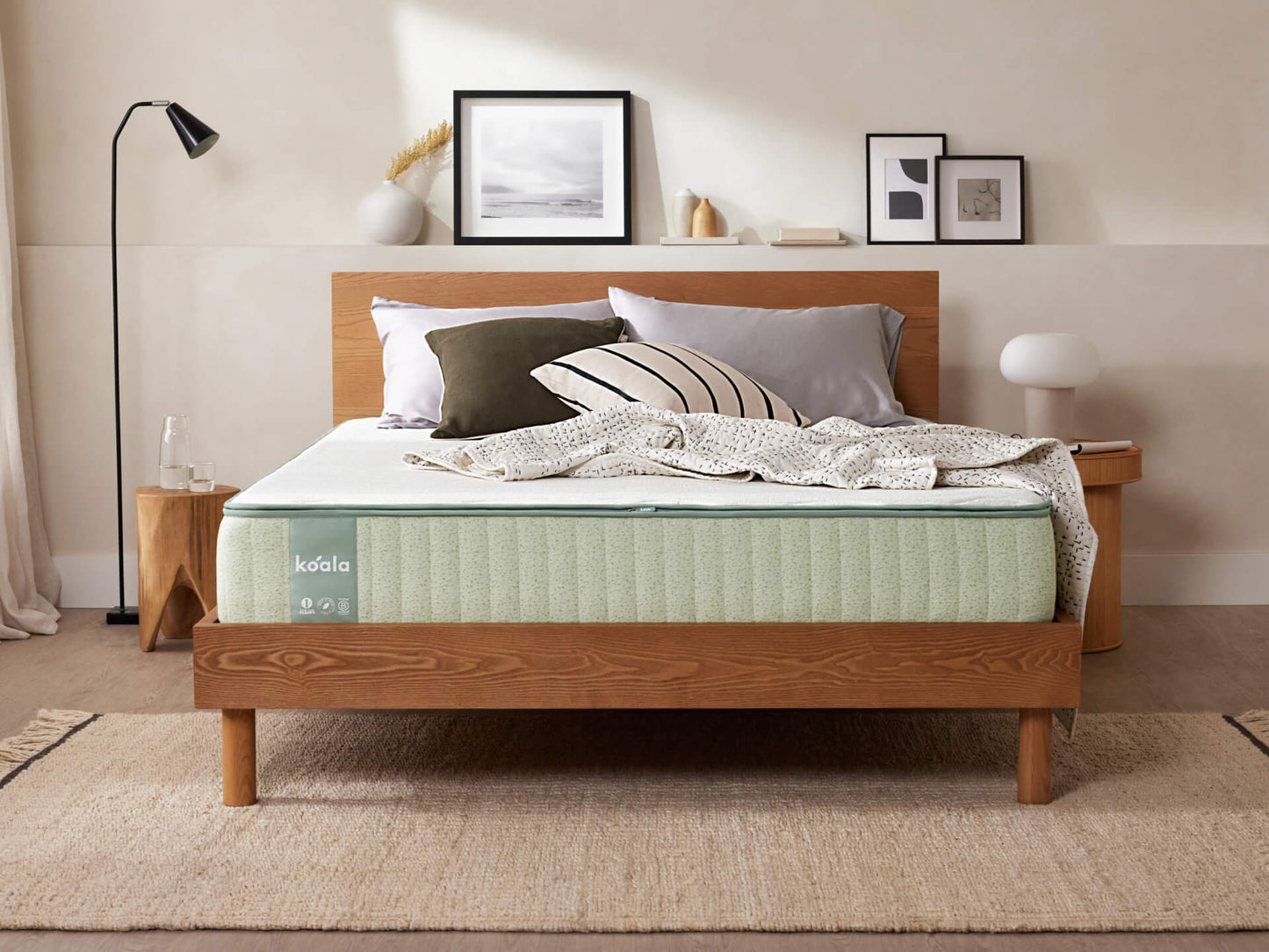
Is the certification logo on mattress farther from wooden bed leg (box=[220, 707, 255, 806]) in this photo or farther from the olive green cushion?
the olive green cushion

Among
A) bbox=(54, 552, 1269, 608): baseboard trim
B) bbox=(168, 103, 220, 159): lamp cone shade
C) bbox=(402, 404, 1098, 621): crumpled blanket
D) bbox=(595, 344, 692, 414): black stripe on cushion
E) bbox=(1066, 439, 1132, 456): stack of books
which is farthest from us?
bbox=(54, 552, 1269, 608): baseboard trim

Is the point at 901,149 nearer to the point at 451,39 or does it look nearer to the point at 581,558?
the point at 451,39

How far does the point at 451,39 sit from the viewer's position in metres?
3.73

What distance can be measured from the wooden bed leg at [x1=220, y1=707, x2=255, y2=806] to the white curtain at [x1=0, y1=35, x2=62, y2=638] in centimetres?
162

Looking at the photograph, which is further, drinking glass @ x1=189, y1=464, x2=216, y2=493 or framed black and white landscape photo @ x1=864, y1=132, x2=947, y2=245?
framed black and white landscape photo @ x1=864, y1=132, x2=947, y2=245

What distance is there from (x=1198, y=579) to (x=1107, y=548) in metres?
0.75

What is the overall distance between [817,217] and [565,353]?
1.21 m

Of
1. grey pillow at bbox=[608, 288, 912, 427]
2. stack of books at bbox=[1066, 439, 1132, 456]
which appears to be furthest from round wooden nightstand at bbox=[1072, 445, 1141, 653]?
grey pillow at bbox=[608, 288, 912, 427]

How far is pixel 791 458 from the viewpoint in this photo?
7.38ft

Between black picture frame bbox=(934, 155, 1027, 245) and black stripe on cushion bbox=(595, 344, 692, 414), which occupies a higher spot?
black picture frame bbox=(934, 155, 1027, 245)

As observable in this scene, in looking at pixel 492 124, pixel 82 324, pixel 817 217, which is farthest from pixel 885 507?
pixel 82 324

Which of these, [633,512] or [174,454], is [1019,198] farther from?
[174,454]

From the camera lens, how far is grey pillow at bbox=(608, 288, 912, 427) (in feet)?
10.4

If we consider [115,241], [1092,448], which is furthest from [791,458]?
[115,241]
